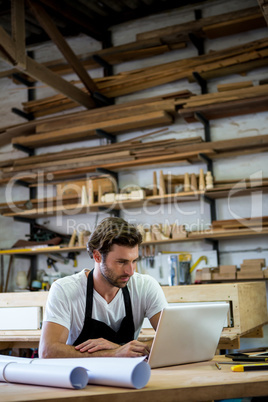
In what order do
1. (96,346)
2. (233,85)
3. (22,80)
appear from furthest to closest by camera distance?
(22,80)
(233,85)
(96,346)

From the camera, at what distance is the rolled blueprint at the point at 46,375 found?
1580 mm

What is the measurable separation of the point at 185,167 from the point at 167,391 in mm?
4631

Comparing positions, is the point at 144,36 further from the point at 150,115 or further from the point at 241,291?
the point at 241,291

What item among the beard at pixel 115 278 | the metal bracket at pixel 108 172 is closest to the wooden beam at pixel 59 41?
the metal bracket at pixel 108 172

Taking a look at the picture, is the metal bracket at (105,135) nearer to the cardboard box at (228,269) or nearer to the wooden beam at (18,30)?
the wooden beam at (18,30)

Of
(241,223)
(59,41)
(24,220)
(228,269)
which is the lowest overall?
(228,269)

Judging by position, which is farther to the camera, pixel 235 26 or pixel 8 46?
pixel 235 26

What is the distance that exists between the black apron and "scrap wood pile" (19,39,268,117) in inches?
151

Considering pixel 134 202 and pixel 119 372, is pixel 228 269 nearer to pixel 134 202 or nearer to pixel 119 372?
pixel 134 202

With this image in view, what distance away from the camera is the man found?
98.3 inches

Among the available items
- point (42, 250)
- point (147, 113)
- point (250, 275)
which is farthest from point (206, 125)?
point (42, 250)

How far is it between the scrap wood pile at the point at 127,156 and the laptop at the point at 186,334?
3546 mm

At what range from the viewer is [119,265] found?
257cm

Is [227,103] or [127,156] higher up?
[227,103]
